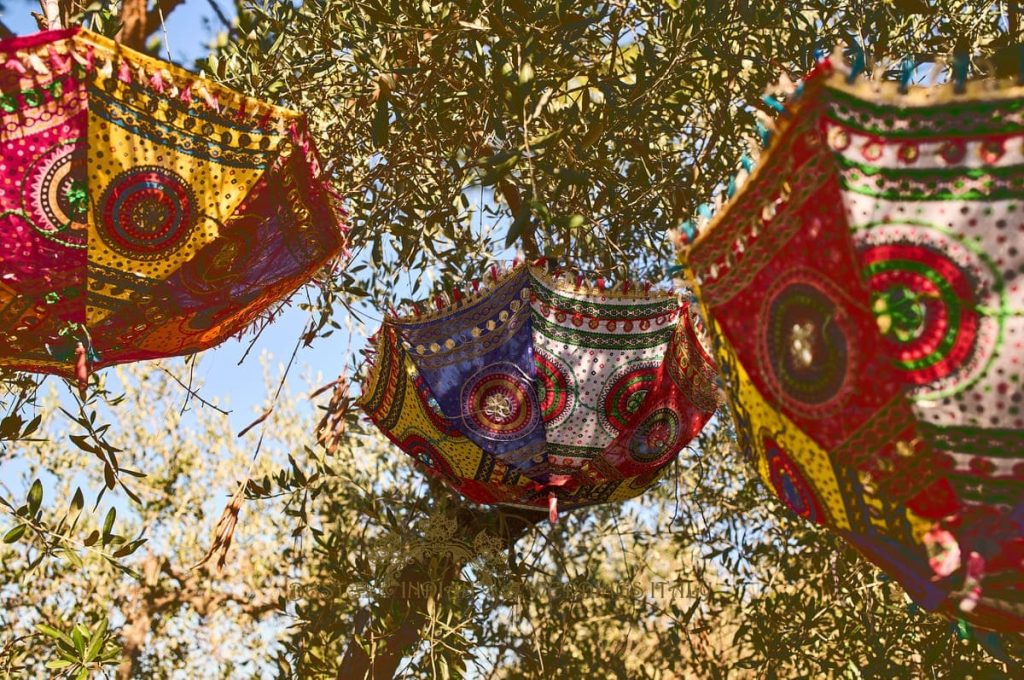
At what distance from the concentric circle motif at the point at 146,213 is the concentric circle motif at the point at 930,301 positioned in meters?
1.97

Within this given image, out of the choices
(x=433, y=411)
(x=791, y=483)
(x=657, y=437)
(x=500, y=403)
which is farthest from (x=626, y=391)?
(x=791, y=483)

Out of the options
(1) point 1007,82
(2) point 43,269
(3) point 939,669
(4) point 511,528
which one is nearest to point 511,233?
(1) point 1007,82

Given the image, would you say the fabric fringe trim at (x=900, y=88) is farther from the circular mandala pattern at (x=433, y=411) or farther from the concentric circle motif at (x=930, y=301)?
the circular mandala pattern at (x=433, y=411)

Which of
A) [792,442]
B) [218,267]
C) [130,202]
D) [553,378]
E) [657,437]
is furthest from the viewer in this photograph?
[657,437]

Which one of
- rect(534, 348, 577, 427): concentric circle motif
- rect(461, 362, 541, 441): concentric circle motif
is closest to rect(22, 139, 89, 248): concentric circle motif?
rect(461, 362, 541, 441): concentric circle motif

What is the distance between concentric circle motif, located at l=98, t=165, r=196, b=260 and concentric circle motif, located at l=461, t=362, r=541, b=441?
129cm

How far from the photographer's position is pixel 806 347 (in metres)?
2.19

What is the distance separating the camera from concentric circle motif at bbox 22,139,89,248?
2.68 metres

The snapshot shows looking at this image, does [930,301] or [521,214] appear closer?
[930,301]

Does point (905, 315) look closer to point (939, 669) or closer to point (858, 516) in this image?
point (858, 516)

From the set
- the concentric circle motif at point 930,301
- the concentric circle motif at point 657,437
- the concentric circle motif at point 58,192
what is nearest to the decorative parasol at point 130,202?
the concentric circle motif at point 58,192

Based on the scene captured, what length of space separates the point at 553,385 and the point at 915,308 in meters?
1.86

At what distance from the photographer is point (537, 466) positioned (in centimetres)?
380

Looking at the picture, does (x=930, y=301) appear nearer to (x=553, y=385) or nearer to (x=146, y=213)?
(x=553, y=385)
